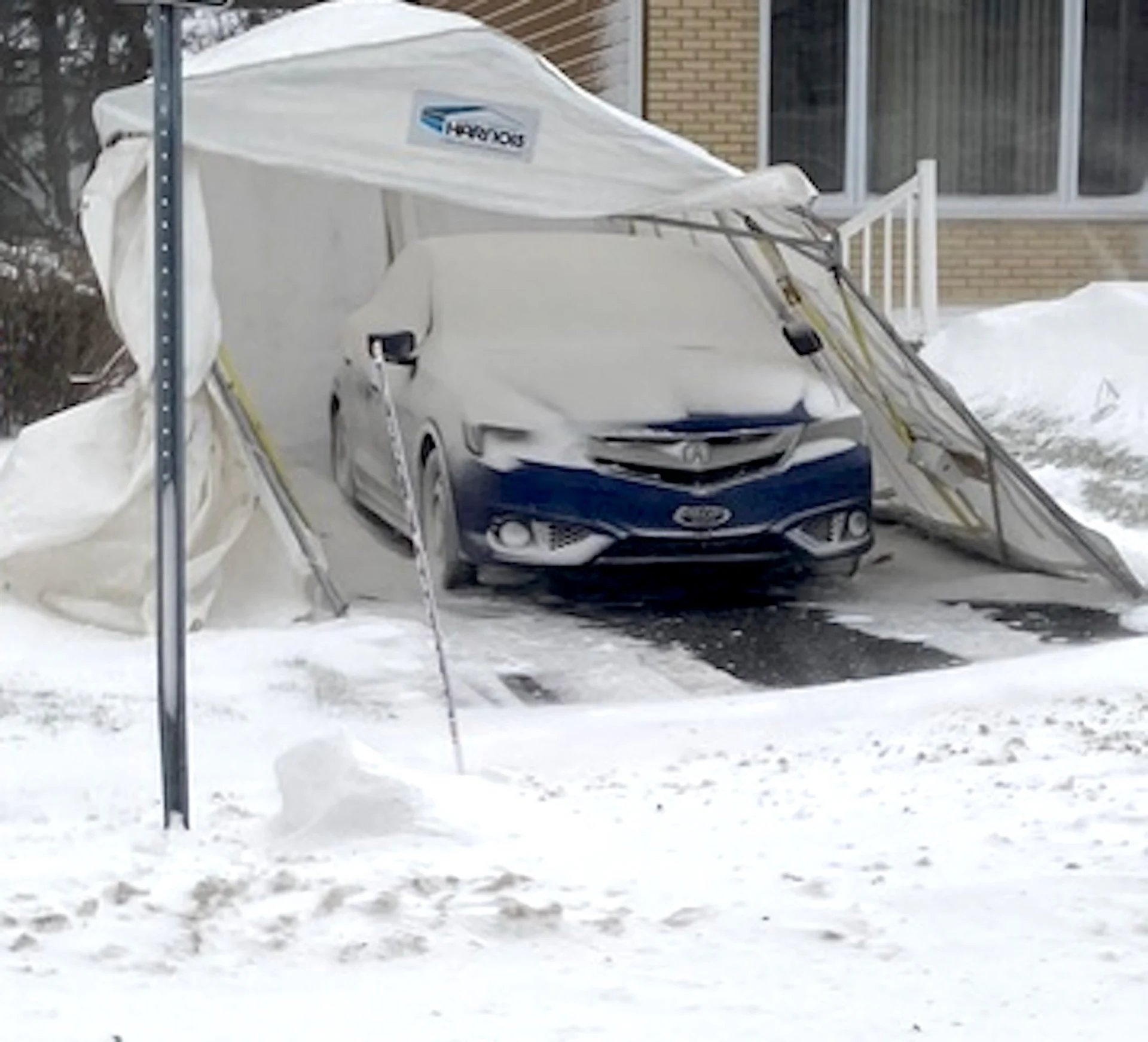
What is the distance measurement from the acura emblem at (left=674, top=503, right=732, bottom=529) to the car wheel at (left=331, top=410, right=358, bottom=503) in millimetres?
2994

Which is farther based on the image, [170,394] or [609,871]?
[170,394]

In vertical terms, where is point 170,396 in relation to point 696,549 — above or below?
above

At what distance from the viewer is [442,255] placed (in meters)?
11.9

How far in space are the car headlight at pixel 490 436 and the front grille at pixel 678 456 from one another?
12.6 inches

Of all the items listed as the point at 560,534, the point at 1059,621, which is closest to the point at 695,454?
the point at 560,534

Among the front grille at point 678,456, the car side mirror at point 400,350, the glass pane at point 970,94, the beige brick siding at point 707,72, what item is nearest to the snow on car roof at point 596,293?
the car side mirror at point 400,350

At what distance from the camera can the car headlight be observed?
→ 10.1 meters

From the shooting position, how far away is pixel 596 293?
11586mm

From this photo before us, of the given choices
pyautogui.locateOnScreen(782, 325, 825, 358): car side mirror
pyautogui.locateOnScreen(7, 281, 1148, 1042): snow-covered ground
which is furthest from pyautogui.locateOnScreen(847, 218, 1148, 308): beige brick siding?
pyautogui.locateOnScreen(7, 281, 1148, 1042): snow-covered ground

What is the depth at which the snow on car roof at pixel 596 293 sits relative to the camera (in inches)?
443

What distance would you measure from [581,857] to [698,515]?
186 inches

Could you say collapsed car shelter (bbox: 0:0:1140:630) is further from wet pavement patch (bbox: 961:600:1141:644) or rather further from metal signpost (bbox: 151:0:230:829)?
metal signpost (bbox: 151:0:230:829)

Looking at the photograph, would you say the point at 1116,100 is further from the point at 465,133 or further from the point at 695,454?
the point at 465,133

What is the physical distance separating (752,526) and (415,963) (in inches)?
224
